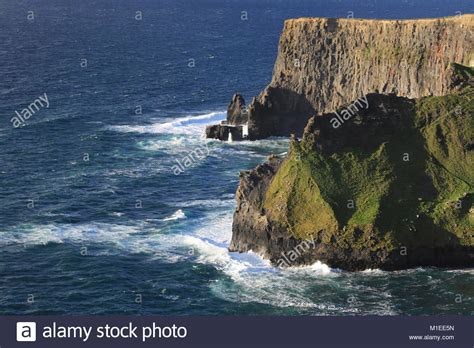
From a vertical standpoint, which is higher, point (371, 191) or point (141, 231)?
point (371, 191)

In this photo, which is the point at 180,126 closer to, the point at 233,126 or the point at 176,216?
the point at 233,126

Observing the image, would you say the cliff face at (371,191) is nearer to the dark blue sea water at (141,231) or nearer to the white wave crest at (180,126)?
the dark blue sea water at (141,231)

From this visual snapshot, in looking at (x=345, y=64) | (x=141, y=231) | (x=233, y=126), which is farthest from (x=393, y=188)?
(x=233, y=126)

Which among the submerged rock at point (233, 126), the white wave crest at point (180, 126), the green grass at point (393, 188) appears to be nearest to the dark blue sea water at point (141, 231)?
the white wave crest at point (180, 126)

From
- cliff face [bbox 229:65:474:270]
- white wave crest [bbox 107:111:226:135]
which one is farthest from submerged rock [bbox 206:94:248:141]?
cliff face [bbox 229:65:474:270]

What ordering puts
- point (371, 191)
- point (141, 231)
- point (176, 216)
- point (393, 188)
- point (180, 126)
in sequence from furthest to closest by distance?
point (180, 126) < point (176, 216) < point (141, 231) < point (393, 188) < point (371, 191)

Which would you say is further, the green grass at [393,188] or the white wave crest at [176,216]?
the white wave crest at [176,216]
